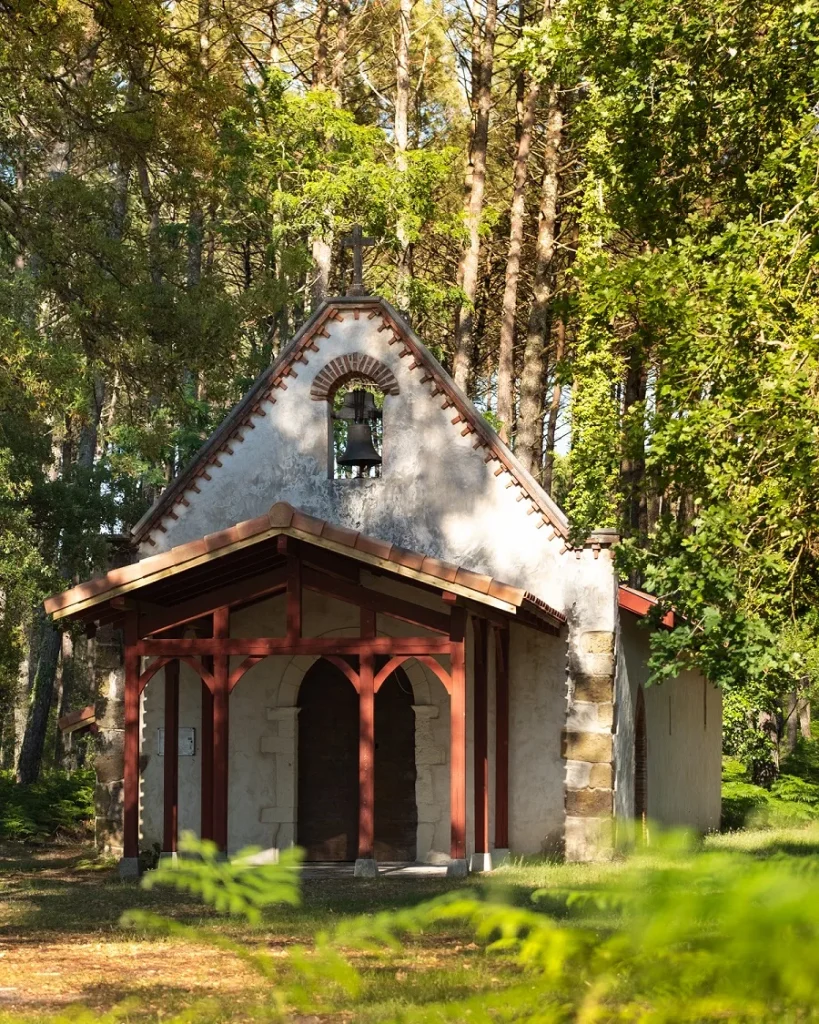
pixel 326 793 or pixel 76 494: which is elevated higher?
pixel 76 494

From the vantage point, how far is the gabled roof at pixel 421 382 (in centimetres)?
1725

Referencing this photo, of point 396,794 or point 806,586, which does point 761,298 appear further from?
point 396,794

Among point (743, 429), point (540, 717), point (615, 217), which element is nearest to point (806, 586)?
point (743, 429)

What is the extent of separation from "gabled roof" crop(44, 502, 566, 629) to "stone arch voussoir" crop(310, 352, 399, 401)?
3.48 m

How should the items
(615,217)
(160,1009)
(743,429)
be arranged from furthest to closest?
(615,217)
(743,429)
(160,1009)

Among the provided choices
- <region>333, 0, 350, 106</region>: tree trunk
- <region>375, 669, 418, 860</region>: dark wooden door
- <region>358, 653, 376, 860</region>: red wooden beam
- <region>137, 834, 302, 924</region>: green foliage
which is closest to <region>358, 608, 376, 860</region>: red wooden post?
<region>358, 653, 376, 860</region>: red wooden beam

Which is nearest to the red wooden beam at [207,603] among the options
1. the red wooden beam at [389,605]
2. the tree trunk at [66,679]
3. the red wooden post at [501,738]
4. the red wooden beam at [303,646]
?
the red wooden beam at [303,646]

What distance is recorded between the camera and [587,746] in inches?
670

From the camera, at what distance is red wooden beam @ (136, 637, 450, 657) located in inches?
588

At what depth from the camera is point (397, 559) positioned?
14.6 m

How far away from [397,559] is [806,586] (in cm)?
466

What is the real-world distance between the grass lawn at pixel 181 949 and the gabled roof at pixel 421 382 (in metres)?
4.32

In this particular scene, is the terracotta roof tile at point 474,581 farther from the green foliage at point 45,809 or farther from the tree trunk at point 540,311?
the tree trunk at point 540,311

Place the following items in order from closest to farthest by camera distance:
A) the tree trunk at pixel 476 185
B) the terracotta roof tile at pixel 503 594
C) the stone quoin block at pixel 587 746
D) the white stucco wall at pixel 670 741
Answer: the terracotta roof tile at pixel 503 594 → the stone quoin block at pixel 587 746 → the white stucco wall at pixel 670 741 → the tree trunk at pixel 476 185
